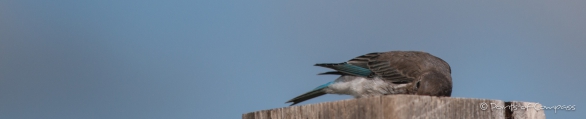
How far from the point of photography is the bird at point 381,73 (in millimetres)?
8875

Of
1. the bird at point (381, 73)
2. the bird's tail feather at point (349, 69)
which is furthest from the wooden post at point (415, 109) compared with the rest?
the bird's tail feather at point (349, 69)

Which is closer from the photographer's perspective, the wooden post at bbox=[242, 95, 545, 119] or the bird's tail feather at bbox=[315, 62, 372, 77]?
the wooden post at bbox=[242, 95, 545, 119]

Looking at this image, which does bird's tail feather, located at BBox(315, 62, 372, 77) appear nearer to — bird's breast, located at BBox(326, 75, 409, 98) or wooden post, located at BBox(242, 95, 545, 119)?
bird's breast, located at BBox(326, 75, 409, 98)

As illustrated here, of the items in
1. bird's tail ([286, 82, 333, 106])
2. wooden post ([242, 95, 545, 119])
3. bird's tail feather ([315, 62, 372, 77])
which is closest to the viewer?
wooden post ([242, 95, 545, 119])

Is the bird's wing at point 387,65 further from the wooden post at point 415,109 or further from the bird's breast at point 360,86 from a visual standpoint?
the wooden post at point 415,109

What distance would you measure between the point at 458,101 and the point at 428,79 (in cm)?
353

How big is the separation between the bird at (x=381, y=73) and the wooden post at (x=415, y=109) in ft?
11.8

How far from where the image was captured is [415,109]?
4.36 meters

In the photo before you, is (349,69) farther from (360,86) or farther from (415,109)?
(415,109)

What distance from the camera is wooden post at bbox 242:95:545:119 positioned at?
4.32 meters

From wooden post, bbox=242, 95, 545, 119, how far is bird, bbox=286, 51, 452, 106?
3.59 meters

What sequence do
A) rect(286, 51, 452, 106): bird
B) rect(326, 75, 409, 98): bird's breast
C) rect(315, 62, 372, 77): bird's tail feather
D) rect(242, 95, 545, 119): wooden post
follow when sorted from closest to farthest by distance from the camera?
rect(242, 95, 545, 119): wooden post → rect(286, 51, 452, 106): bird → rect(326, 75, 409, 98): bird's breast → rect(315, 62, 372, 77): bird's tail feather

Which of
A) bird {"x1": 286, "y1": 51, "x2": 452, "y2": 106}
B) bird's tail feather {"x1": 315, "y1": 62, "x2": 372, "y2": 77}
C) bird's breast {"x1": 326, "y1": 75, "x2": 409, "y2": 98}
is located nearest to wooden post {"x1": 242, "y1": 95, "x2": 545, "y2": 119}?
bird {"x1": 286, "y1": 51, "x2": 452, "y2": 106}

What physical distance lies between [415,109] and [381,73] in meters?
5.20
